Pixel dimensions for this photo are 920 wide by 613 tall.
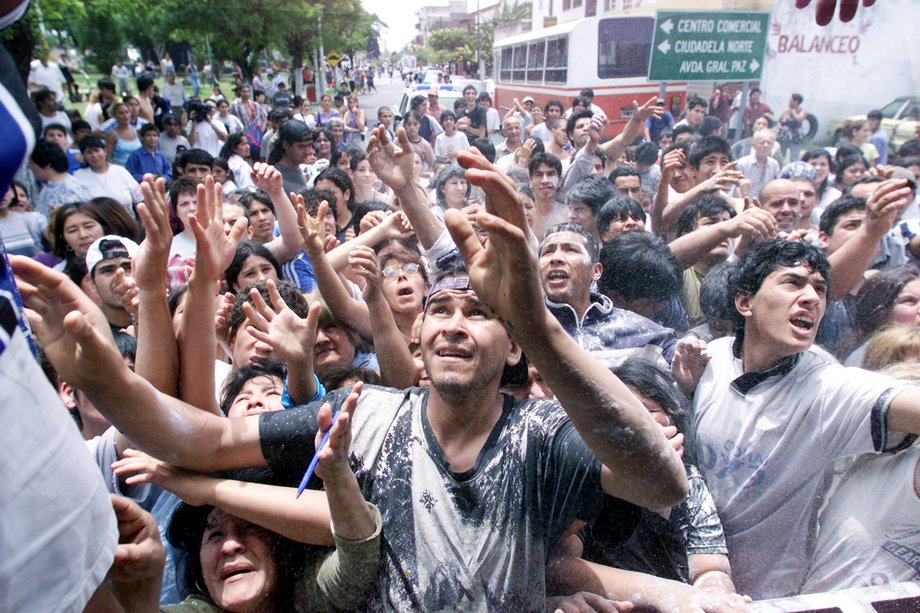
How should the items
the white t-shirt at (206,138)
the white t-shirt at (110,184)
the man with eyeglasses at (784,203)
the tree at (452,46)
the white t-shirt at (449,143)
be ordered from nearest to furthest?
the man with eyeglasses at (784,203) → the white t-shirt at (110,184) → the white t-shirt at (449,143) → the white t-shirt at (206,138) → the tree at (452,46)

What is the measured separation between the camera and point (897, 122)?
9.00 m

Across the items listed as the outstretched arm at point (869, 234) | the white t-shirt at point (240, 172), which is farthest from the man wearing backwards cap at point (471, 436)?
the white t-shirt at point (240, 172)

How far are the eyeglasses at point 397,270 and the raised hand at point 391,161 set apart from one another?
1.24 feet

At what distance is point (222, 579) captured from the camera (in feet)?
5.51

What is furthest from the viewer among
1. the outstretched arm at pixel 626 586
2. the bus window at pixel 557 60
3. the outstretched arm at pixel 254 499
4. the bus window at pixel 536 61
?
the bus window at pixel 536 61

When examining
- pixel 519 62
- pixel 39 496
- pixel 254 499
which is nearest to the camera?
pixel 39 496

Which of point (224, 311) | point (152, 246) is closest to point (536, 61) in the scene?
point (224, 311)

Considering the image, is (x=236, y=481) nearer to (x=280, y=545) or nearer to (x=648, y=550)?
(x=280, y=545)

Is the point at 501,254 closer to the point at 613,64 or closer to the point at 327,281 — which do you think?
the point at 327,281

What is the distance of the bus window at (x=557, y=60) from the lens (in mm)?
13211

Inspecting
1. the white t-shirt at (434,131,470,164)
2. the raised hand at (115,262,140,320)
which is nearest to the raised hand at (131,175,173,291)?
the raised hand at (115,262,140,320)

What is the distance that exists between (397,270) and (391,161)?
20.8 inches

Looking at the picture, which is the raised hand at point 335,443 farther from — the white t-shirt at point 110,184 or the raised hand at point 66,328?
the white t-shirt at point 110,184

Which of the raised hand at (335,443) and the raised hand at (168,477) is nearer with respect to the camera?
the raised hand at (335,443)
